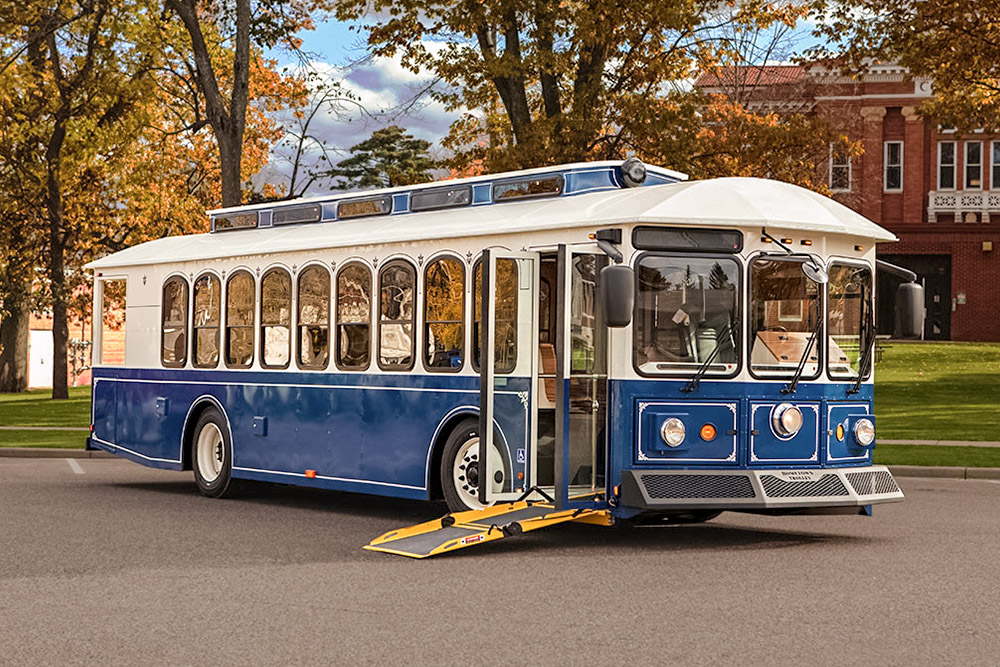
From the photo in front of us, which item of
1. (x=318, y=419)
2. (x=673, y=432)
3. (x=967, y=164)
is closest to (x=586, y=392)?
(x=673, y=432)

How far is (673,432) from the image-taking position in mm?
11477

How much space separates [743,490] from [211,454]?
7.31 m

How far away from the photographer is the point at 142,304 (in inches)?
690

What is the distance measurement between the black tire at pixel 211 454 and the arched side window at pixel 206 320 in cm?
59

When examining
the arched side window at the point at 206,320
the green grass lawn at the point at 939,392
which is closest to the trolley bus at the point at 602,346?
the arched side window at the point at 206,320

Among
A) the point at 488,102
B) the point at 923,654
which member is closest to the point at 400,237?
the point at 923,654

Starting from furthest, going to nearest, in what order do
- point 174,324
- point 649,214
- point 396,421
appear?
point 174,324 < point 396,421 < point 649,214

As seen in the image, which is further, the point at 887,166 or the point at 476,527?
the point at 887,166

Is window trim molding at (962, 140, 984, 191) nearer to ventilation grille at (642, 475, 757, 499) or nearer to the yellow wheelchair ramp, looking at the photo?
ventilation grille at (642, 475, 757, 499)

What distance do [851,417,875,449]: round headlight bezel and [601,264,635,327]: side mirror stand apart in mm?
2613

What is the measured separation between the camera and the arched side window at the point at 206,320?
1617 centimetres

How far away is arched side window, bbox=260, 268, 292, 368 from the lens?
594 inches

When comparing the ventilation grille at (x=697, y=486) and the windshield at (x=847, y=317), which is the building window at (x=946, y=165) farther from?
the ventilation grille at (x=697, y=486)

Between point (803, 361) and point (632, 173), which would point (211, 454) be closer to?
point (632, 173)
